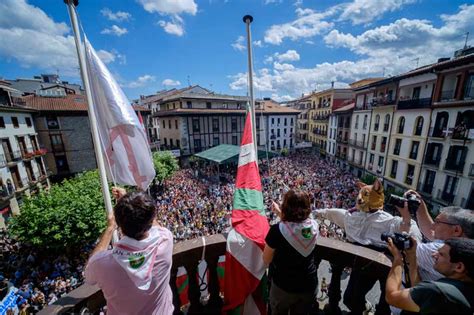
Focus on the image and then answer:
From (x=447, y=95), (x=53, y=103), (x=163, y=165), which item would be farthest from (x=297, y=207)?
(x=53, y=103)

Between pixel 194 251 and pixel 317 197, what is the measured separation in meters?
15.7

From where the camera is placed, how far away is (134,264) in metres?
1.37

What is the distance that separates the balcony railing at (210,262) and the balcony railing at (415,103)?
67.2ft

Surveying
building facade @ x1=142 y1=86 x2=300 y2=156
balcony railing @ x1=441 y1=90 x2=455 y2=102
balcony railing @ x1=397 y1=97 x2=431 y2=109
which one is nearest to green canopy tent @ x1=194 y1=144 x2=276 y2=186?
building facade @ x1=142 y1=86 x2=300 y2=156

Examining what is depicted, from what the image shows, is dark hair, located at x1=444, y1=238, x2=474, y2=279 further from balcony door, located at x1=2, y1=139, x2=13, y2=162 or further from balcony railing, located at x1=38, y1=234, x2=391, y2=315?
balcony door, located at x1=2, y1=139, x2=13, y2=162

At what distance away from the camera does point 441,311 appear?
3.87ft

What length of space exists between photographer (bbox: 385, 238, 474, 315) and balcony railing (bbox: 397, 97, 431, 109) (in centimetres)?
2095

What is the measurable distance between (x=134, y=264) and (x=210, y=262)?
1330mm

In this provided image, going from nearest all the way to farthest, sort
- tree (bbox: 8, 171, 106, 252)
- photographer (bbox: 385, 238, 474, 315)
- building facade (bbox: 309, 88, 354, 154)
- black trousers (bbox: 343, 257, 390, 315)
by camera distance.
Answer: photographer (bbox: 385, 238, 474, 315) → black trousers (bbox: 343, 257, 390, 315) → tree (bbox: 8, 171, 106, 252) → building facade (bbox: 309, 88, 354, 154)

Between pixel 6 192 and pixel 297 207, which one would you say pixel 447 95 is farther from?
pixel 6 192

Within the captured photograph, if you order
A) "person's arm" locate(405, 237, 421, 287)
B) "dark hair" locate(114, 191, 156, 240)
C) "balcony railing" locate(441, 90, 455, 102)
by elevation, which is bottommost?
"person's arm" locate(405, 237, 421, 287)

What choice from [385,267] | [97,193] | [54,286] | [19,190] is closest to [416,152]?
[385,267]

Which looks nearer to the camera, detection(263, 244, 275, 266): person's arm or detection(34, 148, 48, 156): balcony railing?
detection(263, 244, 275, 266): person's arm

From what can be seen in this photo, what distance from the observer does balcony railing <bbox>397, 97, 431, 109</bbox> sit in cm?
1649
